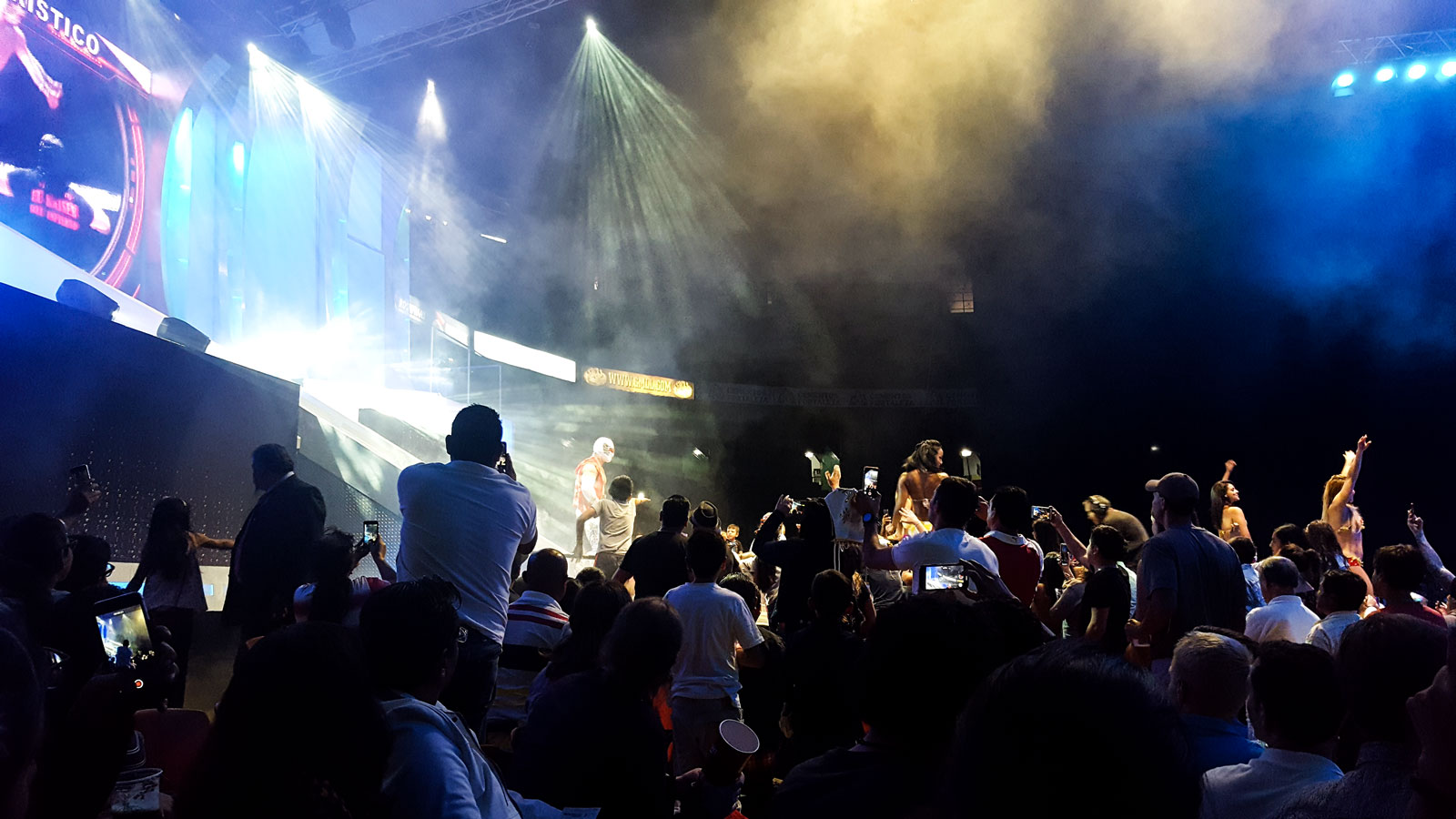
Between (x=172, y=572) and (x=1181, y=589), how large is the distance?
4.15 metres

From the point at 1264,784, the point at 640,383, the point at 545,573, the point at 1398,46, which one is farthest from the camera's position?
the point at 640,383

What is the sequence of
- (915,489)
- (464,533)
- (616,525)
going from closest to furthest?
(464,533)
(915,489)
(616,525)

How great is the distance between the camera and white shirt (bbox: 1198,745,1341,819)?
62.2 inches

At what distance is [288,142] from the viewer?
9953mm

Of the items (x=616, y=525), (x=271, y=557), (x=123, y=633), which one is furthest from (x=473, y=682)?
(x=616, y=525)

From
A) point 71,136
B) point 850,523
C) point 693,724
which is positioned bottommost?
point 693,724

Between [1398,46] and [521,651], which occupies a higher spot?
[1398,46]

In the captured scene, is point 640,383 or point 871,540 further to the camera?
point 640,383

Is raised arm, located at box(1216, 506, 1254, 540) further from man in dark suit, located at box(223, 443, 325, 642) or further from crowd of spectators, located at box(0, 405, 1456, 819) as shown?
man in dark suit, located at box(223, 443, 325, 642)

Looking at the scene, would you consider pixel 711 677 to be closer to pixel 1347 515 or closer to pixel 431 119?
pixel 1347 515

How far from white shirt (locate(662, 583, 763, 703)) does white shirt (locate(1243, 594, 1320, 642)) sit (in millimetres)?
2003

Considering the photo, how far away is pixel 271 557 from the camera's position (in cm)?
312

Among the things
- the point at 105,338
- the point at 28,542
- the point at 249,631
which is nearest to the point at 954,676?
the point at 28,542

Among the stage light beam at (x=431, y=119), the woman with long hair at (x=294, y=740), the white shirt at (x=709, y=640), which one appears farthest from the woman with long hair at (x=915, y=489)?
the stage light beam at (x=431, y=119)
